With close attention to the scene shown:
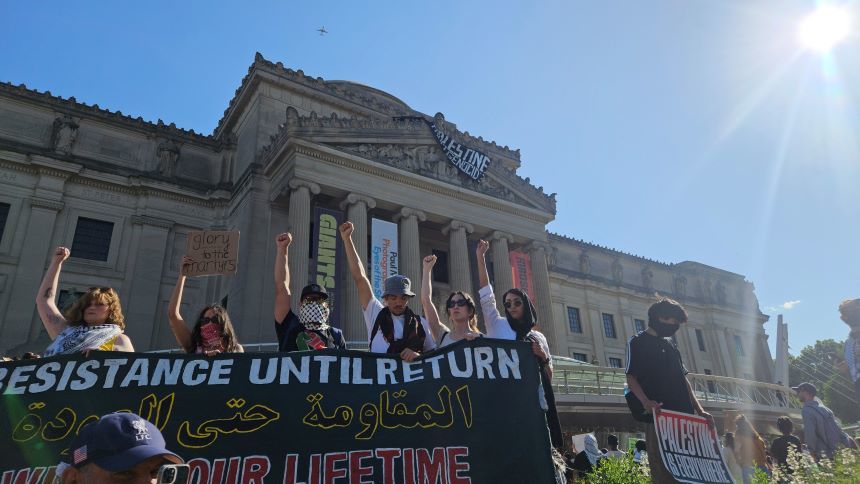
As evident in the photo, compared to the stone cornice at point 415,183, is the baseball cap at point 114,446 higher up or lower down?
lower down

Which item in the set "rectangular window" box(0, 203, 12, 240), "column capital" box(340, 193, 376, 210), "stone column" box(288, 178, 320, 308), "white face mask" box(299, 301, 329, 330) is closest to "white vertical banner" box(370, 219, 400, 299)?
"column capital" box(340, 193, 376, 210)

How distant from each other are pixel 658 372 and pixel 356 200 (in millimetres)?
20405

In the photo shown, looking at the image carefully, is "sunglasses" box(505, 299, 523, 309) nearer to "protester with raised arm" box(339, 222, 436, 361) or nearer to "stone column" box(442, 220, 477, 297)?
"protester with raised arm" box(339, 222, 436, 361)

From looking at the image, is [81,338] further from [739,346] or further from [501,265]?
[739,346]

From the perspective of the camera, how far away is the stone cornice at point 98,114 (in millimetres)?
26500

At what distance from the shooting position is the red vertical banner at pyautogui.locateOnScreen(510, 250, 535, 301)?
28.5 metres

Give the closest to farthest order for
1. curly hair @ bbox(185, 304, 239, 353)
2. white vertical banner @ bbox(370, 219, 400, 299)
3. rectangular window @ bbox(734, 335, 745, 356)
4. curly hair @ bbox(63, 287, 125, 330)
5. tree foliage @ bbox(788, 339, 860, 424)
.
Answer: curly hair @ bbox(63, 287, 125, 330), curly hair @ bbox(185, 304, 239, 353), white vertical banner @ bbox(370, 219, 400, 299), rectangular window @ bbox(734, 335, 745, 356), tree foliage @ bbox(788, 339, 860, 424)

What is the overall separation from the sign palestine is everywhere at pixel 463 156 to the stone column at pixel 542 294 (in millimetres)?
5210

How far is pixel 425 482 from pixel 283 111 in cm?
2794

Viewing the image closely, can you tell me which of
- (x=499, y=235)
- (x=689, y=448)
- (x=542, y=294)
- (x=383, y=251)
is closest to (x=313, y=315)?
(x=689, y=448)

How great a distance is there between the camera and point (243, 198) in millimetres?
27109

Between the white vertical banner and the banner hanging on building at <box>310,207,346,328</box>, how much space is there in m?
1.44

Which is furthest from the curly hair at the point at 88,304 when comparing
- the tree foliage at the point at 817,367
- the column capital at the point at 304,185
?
the tree foliage at the point at 817,367

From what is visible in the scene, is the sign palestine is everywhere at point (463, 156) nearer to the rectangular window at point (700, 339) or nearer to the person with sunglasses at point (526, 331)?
the person with sunglasses at point (526, 331)
